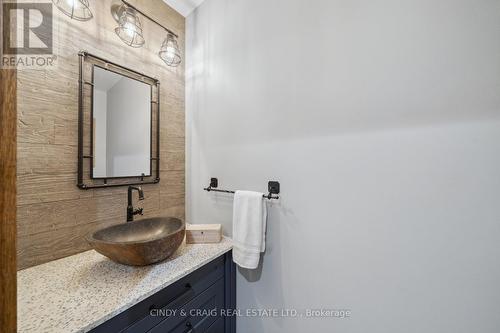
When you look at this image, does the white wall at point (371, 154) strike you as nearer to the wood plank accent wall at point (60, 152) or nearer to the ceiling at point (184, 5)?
the ceiling at point (184, 5)

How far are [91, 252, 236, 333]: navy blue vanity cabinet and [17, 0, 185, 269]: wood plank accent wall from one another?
586 mm

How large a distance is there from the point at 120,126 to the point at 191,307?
1130mm

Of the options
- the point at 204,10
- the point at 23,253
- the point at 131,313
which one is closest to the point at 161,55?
the point at 204,10

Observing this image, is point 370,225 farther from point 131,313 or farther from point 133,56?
point 133,56

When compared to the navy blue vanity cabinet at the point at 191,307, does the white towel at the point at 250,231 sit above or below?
above

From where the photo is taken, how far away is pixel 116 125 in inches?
48.5

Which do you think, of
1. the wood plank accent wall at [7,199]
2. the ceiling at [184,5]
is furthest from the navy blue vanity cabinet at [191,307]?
the ceiling at [184,5]

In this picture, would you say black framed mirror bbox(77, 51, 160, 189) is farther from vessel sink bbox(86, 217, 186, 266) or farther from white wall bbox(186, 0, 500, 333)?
white wall bbox(186, 0, 500, 333)

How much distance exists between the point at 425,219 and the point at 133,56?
1.81 metres

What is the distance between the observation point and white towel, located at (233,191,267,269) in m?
1.11

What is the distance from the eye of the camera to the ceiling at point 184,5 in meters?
1.52

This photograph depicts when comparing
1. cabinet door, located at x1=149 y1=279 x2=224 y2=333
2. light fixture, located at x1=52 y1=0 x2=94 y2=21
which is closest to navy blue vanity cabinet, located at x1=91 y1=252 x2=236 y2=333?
cabinet door, located at x1=149 y1=279 x2=224 y2=333

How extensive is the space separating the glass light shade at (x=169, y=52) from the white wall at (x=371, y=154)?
0.37 metres

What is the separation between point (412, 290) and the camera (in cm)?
80
